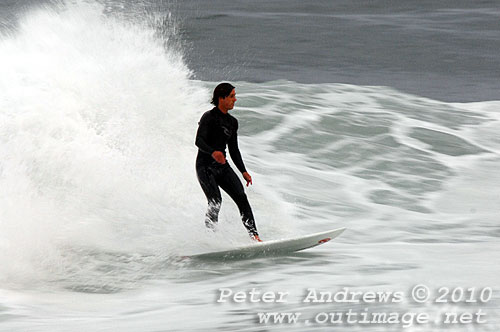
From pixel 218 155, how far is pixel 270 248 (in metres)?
1.06

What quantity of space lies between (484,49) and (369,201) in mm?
17362

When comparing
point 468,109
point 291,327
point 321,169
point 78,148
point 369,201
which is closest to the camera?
point 291,327

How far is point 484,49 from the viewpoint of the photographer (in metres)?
27.3

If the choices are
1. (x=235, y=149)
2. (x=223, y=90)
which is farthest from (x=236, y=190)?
(x=223, y=90)

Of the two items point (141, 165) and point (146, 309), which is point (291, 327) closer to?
point (146, 309)

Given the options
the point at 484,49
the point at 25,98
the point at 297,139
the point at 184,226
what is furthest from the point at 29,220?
the point at 484,49

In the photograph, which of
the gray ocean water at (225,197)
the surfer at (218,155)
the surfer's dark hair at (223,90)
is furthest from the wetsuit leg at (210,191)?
the surfer's dark hair at (223,90)

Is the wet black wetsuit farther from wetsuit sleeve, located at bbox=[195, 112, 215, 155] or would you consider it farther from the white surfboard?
the white surfboard

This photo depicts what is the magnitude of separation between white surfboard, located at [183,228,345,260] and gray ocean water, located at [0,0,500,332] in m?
0.09

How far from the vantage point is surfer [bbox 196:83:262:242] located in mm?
7805

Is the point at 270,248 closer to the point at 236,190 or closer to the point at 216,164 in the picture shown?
the point at 236,190

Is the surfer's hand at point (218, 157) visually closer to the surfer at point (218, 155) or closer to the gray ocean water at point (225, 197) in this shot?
the surfer at point (218, 155)

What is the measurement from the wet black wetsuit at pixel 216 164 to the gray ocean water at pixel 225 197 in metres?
0.30

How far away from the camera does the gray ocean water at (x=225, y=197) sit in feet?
21.0
